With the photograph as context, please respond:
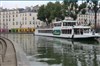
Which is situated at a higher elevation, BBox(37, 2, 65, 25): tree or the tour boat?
BBox(37, 2, 65, 25): tree

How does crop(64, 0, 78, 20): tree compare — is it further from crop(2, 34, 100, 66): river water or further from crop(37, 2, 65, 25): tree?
crop(2, 34, 100, 66): river water

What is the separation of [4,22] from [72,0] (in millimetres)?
105529

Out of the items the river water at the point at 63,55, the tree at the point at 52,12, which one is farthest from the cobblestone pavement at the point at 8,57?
the tree at the point at 52,12

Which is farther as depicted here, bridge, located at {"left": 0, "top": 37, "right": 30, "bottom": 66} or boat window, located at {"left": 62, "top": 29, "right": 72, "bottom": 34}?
boat window, located at {"left": 62, "top": 29, "right": 72, "bottom": 34}

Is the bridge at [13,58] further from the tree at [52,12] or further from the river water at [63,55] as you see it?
the tree at [52,12]

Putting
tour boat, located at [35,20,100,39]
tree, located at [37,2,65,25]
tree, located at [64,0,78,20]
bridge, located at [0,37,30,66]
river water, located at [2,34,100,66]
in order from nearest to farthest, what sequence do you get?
bridge, located at [0,37,30,66]
river water, located at [2,34,100,66]
tour boat, located at [35,20,100,39]
tree, located at [64,0,78,20]
tree, located at [37,2,65,25]

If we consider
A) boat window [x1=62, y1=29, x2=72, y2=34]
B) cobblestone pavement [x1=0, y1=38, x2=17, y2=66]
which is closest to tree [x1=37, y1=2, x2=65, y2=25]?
boat window [x1=62, y1=29, x2=72, y2=34]

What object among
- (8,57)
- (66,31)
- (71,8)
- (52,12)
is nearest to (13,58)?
(8,57)

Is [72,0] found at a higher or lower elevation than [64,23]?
higher

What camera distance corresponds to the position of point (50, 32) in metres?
93.8

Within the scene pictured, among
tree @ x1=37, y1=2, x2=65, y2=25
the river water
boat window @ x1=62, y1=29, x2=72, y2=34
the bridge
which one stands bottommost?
the river water

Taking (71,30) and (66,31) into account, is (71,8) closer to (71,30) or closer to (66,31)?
(66,31)

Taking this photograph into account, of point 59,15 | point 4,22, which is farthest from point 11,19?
point 59,15

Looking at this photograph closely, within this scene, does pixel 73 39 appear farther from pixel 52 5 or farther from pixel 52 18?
pixel 52 5
